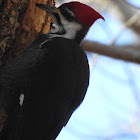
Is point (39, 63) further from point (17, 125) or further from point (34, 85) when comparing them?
point (17, 125)

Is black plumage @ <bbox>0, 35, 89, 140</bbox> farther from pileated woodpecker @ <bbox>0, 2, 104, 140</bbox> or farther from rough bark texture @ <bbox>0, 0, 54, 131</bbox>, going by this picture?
rough bark texture @ <bbox>0, 0, 54, 131</bbox>

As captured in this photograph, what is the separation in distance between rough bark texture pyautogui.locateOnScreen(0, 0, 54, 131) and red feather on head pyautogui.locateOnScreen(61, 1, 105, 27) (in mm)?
264

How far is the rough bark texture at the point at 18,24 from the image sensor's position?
217cm

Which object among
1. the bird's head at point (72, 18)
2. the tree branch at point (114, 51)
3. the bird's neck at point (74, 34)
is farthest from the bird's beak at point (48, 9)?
the tree branch at point (114, 51)

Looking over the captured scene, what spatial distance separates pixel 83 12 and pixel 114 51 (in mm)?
978

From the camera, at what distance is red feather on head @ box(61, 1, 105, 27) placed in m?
2.19

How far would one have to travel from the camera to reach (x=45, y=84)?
6.48 feet

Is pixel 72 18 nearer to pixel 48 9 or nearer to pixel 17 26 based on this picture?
pixel 48 9

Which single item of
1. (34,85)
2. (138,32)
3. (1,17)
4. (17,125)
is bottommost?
(138,32)

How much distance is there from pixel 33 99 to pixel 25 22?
1.96 feet

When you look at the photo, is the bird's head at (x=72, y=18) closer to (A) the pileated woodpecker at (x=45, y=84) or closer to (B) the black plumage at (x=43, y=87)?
(A) the pileated woodpecker at (x=45, y=84)

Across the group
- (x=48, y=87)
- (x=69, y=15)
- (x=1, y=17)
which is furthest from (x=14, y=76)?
(x=69, y=15)

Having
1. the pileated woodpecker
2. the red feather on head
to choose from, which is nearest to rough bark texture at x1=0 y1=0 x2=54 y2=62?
the pileated woodpecker

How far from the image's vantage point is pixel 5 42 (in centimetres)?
216
